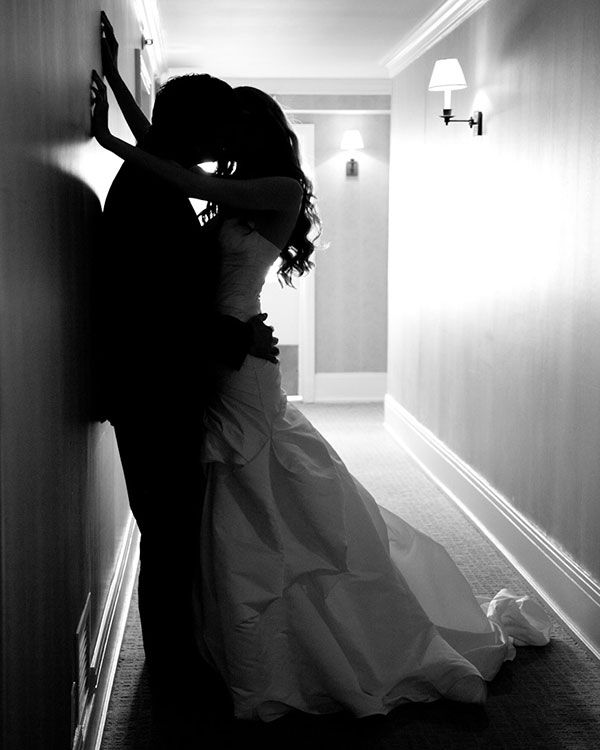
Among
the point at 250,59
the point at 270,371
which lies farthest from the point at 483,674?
the point at 250,59

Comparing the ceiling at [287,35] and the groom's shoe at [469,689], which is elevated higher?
the ceiling at [287,35]

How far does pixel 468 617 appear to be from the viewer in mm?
2818

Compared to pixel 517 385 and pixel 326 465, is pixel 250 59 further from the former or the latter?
pixel 326 465

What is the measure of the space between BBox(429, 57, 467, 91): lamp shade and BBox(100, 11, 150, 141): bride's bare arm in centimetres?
204

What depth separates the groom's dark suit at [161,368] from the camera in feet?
7.55

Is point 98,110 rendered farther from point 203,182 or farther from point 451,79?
point 451,79

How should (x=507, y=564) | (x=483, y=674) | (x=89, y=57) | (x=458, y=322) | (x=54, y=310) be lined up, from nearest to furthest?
(x=54, y=310) → (x=89, y=57) → (x=483, y=674) → (x=507, y=564) → (x=458, y=322)

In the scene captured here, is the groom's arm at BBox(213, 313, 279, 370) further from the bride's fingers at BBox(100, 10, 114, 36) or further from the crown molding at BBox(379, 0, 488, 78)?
the crown molding at BBox(379, 0, 488, 78)

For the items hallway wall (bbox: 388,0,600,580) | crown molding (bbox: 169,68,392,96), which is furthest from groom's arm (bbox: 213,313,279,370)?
crown molding (bbox: 169,68,392,96)

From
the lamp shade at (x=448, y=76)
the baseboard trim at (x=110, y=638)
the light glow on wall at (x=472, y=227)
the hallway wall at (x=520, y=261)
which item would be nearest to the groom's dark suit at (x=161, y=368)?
the baseboard trim at (x=110, y=638)

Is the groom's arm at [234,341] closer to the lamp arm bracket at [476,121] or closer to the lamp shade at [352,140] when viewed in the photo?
the lamp arm bracket at [476,121]

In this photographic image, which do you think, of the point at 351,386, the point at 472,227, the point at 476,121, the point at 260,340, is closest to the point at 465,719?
the point at 260,340

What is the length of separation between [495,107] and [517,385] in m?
1.23

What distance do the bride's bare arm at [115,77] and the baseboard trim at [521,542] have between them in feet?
6.50
